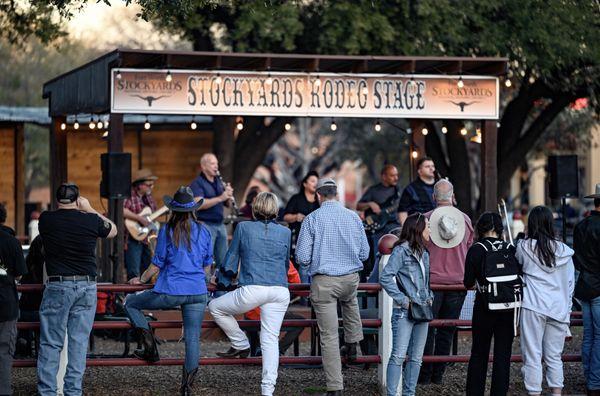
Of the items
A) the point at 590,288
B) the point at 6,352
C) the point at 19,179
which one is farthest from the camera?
the point at 19,179

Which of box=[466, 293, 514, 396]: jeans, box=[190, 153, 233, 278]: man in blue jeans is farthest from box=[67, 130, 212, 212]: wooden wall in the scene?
box=[466, 293, 514, 396]: jeans

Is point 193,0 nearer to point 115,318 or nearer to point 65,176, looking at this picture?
point 115,318

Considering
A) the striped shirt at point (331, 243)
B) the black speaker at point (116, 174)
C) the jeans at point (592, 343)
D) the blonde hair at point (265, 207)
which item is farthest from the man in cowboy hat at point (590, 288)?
the black speaker at point (116, 174)

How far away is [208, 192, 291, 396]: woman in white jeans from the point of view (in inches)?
418

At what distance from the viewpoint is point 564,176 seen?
1595 cm

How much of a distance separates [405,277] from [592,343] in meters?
1.98

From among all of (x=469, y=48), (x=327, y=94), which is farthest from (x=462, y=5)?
(x=327, y=94)

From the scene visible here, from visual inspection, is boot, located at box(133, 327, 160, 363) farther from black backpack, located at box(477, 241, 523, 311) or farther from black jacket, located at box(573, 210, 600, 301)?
black jacket, located at box(573, 210, 600, 301)

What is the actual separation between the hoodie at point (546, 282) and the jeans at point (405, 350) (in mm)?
973

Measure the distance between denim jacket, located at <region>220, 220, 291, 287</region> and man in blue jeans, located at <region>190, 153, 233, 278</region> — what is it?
4.23 m

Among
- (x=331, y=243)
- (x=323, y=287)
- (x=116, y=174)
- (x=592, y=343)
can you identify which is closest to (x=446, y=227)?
(x=331, y=243)

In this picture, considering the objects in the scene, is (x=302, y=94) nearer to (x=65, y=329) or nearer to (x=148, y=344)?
(x=148, y=344)

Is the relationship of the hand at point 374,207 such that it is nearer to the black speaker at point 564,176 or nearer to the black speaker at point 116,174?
the black speaker at point 564,176

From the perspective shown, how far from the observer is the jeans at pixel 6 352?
999 cm
